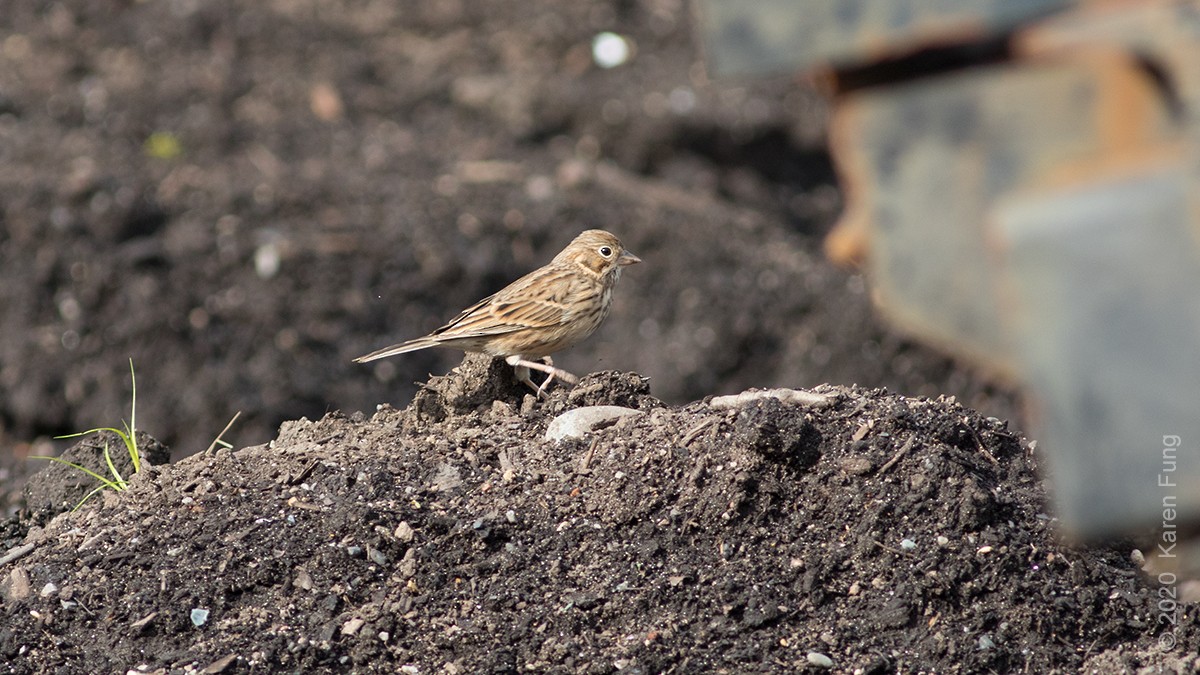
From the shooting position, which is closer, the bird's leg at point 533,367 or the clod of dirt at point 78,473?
the clod of dirt at point 78,473

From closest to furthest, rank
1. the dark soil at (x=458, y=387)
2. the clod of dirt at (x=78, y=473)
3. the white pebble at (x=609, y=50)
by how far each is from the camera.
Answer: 1. the dark soil at (x=458, y=387)
2. the clod of dirt at (x=78, y=473)
3. the white pebble at (x=609, y=50)

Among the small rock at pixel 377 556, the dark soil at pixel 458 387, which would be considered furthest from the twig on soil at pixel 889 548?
the small rock at pixel 377 556

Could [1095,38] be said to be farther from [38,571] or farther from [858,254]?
[38,571]

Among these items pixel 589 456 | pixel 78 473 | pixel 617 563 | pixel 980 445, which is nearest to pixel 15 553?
pixel 78 473

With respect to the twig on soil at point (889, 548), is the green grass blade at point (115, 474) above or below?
below

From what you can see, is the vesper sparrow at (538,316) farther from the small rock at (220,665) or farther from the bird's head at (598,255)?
the small rock at (220,665)

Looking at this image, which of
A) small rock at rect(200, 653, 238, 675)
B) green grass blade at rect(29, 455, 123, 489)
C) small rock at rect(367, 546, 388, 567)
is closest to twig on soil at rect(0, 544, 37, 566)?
green grass blade at rect(29, 455, 123, 489)

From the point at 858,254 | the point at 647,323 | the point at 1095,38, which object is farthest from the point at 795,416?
the point at 647,323
